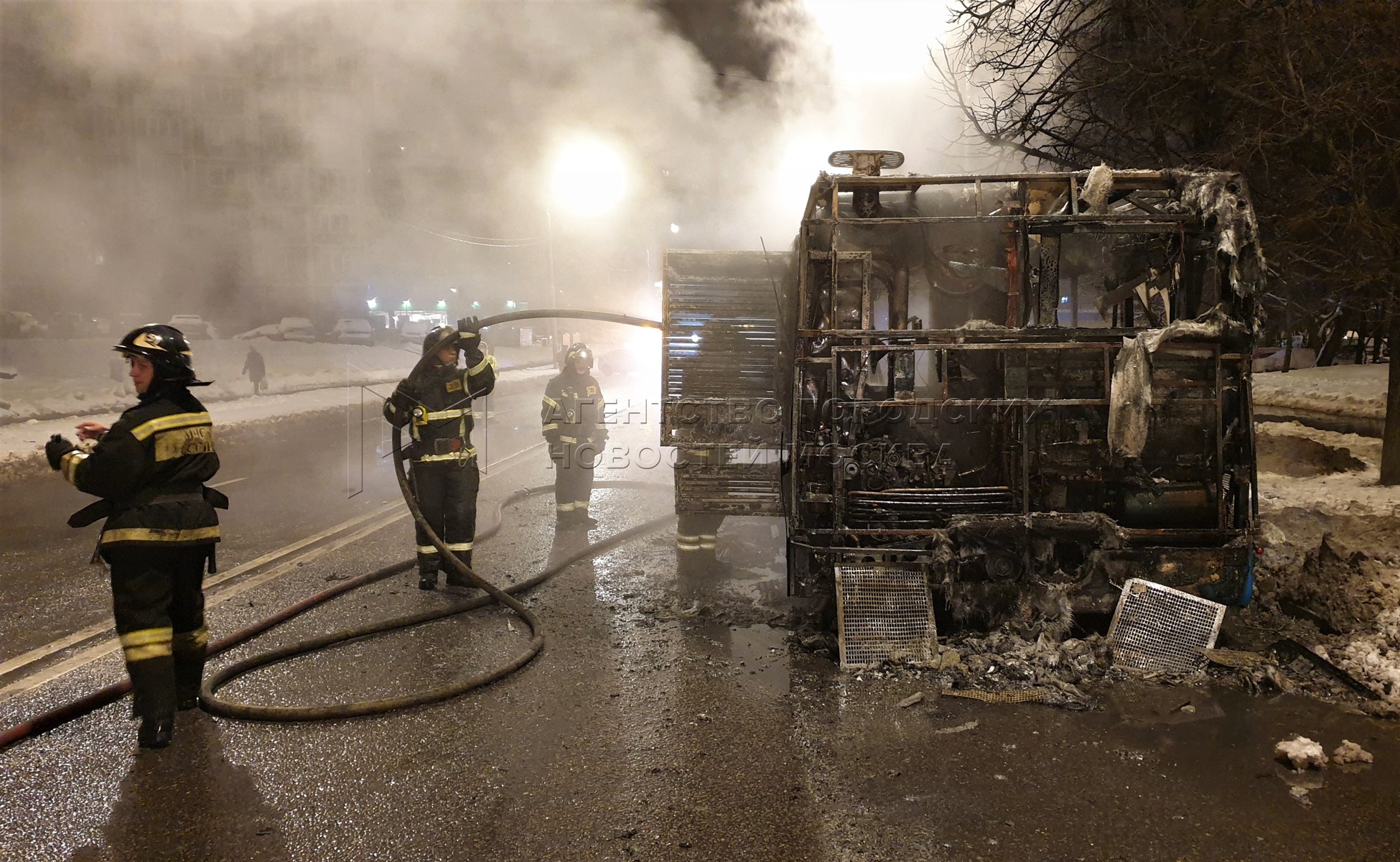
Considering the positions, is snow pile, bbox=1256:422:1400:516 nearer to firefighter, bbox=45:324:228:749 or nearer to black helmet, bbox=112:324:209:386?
firefighter, bbox=45:324:228:749

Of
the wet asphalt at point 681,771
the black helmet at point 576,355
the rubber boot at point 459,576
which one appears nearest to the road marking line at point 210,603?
the wet asphalt at point 681,771

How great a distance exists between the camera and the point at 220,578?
5.96 metres

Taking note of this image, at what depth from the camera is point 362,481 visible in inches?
419

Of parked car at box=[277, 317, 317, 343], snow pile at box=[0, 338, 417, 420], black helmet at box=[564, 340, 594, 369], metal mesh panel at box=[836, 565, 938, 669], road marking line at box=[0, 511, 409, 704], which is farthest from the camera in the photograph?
parked car at box=[277, 317, 317, 343]

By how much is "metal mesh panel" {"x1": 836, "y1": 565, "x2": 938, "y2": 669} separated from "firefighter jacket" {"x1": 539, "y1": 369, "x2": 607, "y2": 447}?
14.8ft

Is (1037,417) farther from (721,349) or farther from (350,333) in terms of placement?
(350,333)

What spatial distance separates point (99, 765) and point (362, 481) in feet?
25.1

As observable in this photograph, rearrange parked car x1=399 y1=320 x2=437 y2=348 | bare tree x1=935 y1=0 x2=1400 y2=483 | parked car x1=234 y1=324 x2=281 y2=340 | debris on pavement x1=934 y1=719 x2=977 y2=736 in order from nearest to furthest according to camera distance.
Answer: debris on pavement x1=934 y1=719 x2=977 y2=736 < bare tree x1=935 y1=0 x2=1400 y2=483 < parked car x1=234 y1=324 x2=281 y2=340 < parked car x1=399 y1=320 x2=437 y2=348

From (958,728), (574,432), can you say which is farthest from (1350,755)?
(574,432)

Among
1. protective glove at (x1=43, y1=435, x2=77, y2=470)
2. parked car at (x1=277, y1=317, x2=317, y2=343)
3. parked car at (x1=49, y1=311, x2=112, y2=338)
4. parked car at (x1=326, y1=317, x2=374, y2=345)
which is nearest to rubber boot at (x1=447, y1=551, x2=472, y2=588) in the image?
protective glove at (x1=43, y1=435, x2=77, y2=470)

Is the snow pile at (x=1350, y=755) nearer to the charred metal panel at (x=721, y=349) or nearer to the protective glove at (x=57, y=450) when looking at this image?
the charred metal panel at (x=721, y=349)

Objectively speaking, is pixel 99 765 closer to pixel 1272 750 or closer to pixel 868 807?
pixel 868 807

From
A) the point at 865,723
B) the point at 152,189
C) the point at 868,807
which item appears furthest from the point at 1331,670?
the point at 152,189

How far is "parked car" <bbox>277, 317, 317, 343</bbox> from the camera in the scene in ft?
117
